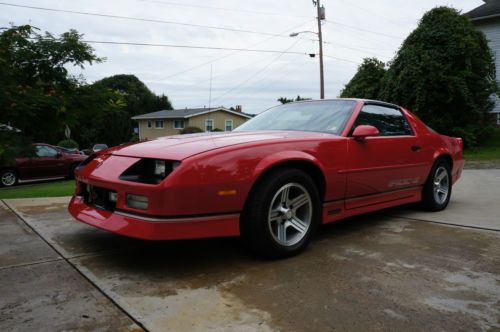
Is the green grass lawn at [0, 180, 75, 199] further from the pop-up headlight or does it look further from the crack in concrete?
the pop-up headlight

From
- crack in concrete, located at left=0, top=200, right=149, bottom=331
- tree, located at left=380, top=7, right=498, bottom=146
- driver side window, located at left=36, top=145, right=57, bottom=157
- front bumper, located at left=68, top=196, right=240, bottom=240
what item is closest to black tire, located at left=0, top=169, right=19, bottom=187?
driver side window, located at left=36, top=145, right=57, bottom=157

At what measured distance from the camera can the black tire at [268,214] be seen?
3129 millimetres

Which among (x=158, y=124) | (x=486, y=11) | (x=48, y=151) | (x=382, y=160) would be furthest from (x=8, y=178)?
(x=158, y=124)

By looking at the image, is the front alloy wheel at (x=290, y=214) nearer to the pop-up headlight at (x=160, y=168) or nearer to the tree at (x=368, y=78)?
the pop-up headlight at (x=160, y=168)

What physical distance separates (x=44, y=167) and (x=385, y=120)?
12.3m

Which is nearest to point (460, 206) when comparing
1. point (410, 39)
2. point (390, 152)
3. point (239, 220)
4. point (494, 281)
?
point (390, 152)

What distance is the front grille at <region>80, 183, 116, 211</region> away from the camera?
3.24 meters

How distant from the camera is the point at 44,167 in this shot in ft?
45.6

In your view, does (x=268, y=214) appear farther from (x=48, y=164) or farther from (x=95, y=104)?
(x=48, y=164)

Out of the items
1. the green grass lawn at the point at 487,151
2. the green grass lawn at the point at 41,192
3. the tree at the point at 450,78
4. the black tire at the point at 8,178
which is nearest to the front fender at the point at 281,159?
the green grass lawn at the point at 41,192

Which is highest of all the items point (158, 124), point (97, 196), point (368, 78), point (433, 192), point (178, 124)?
point (368, 78)

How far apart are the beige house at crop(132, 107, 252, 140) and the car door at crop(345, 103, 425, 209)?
3614cm

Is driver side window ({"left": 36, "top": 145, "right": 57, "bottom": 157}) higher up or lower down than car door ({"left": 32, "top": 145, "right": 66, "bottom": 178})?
higher up

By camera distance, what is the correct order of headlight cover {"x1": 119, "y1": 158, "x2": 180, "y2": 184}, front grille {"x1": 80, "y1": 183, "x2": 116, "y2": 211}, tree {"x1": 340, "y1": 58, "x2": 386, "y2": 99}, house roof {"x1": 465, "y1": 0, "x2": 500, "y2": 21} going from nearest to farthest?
headlight cover {"x1": 119, "y1": 158, "x2": 180, "y2": 184}, front grille {"x1": 80, "y1": 183, "x2": 116, "y2": 211}, tree {"x1": 340, "y1": 58, "x2": 386, "y2": 99}, house roof {"x1": 465, "y1": 0, "x2": 500, "y2": 21}
